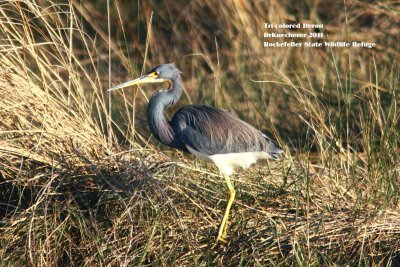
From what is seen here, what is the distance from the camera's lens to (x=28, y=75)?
4.99 m

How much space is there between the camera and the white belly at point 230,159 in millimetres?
5027

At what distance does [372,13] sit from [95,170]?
11.1 ft

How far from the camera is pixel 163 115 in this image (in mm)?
5215

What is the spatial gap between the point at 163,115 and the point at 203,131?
28 cm

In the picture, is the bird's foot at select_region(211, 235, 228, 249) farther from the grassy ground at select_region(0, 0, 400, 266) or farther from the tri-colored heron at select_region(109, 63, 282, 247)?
the tri-colored heron at select_region(109, 63, 282, 247)

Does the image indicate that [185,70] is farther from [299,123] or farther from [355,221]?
[355,221]

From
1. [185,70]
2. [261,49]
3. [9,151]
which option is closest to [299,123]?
[261,49]

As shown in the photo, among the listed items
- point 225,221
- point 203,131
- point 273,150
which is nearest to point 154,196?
point 225,221

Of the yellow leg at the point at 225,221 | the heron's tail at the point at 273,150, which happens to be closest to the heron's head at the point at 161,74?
the heron's tail at the point at 273,150

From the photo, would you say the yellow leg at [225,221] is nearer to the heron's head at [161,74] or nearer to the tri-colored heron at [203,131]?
the tri-colored heron at [203,131]

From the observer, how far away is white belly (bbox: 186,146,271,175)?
16.5 ft

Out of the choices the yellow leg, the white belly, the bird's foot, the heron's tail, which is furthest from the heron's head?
the bird's foot

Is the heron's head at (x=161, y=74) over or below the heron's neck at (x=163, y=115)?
over

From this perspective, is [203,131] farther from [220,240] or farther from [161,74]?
[220,240]
